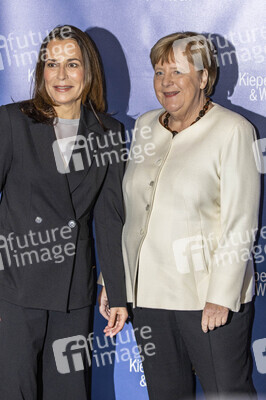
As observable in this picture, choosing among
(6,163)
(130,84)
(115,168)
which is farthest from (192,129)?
(6,163)

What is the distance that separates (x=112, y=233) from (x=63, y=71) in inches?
22.6

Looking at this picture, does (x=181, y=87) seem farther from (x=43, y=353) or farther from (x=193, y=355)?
(x=43, y=353)

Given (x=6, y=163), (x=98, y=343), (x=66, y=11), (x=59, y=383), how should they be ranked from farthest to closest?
(x=98, y=343) < (x=66, y=11) < (x=59, y=383) < (x=6, y=163)

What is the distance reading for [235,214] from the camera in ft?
5.78

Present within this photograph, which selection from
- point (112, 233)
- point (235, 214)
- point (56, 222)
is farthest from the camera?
point (112, 233)

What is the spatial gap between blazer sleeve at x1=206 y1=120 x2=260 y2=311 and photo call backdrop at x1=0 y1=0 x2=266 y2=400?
454 millimetres

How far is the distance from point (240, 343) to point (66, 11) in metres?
1.37

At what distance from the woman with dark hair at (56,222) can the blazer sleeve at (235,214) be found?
383 millimetres

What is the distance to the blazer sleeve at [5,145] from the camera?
70.4 inches

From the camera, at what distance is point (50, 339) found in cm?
190

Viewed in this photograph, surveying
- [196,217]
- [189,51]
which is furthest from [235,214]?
[189,51]

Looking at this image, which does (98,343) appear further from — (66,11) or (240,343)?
(66,11)

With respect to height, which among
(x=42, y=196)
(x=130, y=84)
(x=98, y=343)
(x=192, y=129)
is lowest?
(x=98, y=343)

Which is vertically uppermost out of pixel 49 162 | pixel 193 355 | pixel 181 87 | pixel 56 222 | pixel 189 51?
pixel 189 51
